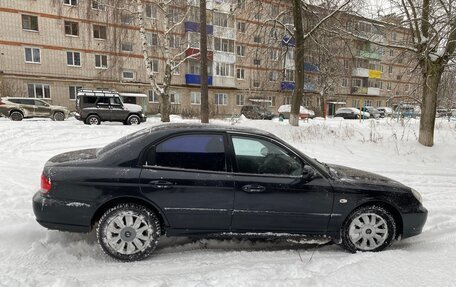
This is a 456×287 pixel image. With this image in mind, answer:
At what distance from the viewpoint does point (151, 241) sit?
11.7 ft

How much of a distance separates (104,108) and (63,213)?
15.3 meters

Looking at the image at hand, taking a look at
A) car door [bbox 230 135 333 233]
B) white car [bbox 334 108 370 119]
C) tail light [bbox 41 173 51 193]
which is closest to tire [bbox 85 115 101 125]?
tail light [bbox 41 173 51 193]

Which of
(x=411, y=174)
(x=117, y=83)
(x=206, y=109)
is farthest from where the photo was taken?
(x=117, y=83)

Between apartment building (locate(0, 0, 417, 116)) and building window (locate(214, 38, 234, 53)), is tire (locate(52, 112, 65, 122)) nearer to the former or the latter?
apartment building (locate(0, 0, 417, 116))

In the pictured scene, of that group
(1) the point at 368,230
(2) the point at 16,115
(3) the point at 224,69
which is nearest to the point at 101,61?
(3) the point at 224,69

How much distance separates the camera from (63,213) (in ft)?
11.5

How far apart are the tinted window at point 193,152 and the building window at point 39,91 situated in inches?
1222

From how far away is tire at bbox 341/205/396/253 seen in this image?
3.85 m

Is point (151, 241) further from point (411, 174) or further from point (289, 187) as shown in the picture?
point (411, 174)

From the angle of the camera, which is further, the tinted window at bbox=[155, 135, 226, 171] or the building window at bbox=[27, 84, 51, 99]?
the building window at bbox=[27, 84, 51, 99]

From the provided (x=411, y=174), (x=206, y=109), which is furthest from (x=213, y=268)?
(x=206, y=109)

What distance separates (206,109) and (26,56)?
25.7 metres

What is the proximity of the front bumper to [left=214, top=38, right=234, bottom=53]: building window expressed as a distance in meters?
35.4

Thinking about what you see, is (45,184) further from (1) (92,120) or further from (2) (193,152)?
(1) (92,120)
